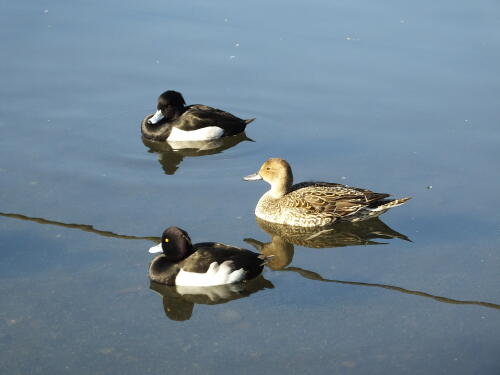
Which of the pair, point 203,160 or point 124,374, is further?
point 203,160

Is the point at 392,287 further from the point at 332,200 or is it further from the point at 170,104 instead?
the point at 170,104

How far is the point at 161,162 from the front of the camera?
1204cm

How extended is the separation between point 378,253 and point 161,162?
370 centimetres

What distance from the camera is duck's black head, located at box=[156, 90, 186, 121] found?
12812mm

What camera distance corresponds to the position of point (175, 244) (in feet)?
29.0

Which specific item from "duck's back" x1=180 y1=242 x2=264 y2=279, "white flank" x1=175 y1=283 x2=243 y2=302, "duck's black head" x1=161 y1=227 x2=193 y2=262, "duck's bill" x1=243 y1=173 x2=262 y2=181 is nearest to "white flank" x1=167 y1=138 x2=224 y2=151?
"duck's bill" x1=243 y1=173 x2=262 y2=181

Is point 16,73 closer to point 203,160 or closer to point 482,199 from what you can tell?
point 203,160

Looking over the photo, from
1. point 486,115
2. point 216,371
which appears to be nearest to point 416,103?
point 486,115

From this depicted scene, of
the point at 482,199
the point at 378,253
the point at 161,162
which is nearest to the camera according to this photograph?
the point at 378,253

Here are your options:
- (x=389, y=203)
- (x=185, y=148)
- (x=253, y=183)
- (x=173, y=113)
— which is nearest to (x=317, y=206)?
(x=389, y=203)

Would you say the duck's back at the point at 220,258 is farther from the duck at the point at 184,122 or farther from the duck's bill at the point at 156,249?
the duck at the point at 184,122

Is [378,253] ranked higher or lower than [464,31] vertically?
lower

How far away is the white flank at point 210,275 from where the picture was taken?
8.84 m

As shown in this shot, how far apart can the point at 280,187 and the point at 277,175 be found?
15 cm
